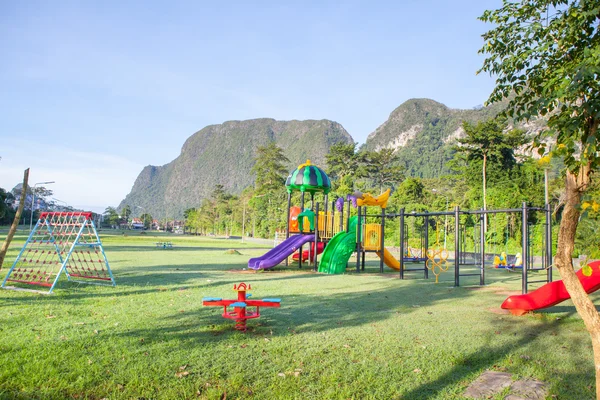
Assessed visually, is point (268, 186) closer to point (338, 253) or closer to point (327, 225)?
point (327, 225)

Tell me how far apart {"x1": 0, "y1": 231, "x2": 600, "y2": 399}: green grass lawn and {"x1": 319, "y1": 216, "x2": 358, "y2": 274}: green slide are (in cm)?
614

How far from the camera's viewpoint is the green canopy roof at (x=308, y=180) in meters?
18.7

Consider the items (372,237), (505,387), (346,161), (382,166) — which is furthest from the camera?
(382,166)

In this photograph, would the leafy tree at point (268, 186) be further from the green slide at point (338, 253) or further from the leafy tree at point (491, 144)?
the green slide at point (338, 253)

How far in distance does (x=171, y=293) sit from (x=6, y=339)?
4034 mm

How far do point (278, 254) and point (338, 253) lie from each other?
2133mm

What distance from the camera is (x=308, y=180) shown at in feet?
61.1

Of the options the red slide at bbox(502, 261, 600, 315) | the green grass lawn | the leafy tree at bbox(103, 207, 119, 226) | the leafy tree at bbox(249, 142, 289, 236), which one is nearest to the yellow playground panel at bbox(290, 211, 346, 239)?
the green grass lawn

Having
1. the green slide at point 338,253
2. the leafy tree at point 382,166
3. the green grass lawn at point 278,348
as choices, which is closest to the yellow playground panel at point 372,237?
the green slide at point 338,253

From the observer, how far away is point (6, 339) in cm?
508

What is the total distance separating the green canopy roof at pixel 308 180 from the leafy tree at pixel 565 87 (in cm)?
1250

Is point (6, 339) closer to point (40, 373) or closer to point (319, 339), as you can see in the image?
point (40, 373)

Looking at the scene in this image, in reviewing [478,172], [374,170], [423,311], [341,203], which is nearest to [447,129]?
[374,170]

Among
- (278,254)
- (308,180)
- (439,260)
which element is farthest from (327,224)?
(439,260)
